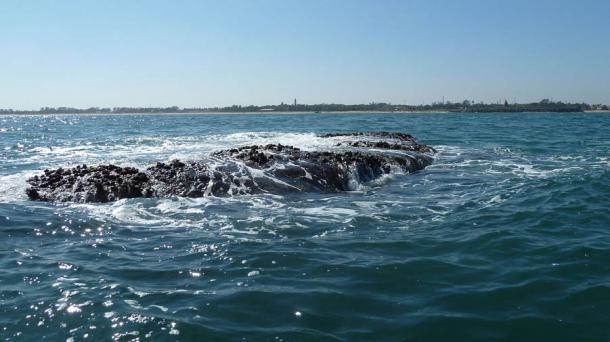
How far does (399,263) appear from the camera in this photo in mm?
7723

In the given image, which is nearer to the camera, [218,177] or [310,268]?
[310,268]

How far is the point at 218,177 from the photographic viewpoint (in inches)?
566

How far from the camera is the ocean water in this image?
18.5 ft

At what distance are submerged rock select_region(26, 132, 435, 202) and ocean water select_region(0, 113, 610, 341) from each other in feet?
2.61

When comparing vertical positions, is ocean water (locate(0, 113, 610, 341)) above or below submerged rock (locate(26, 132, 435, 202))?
below

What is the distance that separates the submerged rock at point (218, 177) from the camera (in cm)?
1329

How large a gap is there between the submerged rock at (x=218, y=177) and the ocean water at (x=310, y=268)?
80 centimetres

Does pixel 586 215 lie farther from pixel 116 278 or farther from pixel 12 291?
pixel 12 291

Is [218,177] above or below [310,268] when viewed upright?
above

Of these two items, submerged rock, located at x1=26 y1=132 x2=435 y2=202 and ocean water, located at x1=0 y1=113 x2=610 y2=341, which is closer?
ocean water, located at x1=0 y1=113 x2=610 y2=341

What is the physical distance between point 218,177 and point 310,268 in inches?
291

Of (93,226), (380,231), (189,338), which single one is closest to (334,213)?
(380,231)

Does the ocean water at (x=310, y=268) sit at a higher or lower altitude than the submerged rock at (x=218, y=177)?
lower

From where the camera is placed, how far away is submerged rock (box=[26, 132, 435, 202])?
43.6ft
